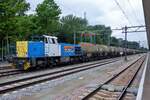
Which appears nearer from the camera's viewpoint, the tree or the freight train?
the freight train

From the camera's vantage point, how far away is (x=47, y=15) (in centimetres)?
4872

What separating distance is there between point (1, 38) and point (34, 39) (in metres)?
12.3

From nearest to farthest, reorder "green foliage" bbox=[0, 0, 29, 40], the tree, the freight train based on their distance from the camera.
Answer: the freight train, "green foliage" bbox=[0, 0, 29, 40], the tree

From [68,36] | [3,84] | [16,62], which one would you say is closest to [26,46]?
[16,62]

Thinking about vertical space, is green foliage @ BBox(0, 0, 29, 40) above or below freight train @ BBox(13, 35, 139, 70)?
above

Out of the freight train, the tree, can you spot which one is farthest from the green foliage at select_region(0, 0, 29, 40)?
the tree

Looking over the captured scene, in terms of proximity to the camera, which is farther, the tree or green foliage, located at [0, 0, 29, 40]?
the tree

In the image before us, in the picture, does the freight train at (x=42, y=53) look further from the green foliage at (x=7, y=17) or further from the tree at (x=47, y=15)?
the tree at (x=47, y=15)

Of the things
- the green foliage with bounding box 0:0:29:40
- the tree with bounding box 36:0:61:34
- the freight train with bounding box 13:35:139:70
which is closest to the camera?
the freight train with bounding box 13:35:139:70

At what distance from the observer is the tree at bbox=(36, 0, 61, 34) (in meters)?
48.8

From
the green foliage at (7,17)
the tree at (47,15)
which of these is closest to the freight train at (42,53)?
the green foliage at (7,17)

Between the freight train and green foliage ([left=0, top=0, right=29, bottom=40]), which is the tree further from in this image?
green foliage ([left=0, top=0, right=29, bottom=40])

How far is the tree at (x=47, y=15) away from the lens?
160 ft

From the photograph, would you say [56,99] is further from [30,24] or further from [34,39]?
[30,24]
